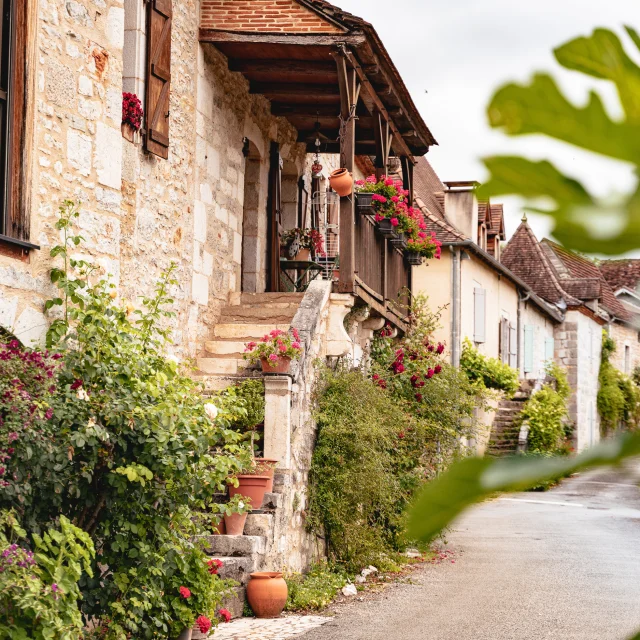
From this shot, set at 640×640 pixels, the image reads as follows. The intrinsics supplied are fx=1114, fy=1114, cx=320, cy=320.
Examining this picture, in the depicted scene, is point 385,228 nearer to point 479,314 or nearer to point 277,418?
point 277,418

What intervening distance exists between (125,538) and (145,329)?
4.49 feet

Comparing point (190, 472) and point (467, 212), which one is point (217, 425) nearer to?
point (190, 472)

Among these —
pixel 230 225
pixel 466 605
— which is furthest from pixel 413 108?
pixel 466 605

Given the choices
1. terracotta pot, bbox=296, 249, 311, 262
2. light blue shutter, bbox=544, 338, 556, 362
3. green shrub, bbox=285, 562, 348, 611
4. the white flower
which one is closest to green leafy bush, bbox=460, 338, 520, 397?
light blue shutter, bbox=544, 338, 556, 362

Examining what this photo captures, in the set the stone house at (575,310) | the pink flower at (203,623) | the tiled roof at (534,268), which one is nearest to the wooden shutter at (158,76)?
the pink flower at (203,623)

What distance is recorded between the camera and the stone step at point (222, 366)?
949 cm

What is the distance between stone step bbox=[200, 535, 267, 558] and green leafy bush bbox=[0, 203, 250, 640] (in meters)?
1.32

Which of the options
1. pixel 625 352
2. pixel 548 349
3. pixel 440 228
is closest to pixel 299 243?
pixel 440 228

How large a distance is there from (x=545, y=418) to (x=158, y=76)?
1619 cm

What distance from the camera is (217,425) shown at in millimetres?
6816

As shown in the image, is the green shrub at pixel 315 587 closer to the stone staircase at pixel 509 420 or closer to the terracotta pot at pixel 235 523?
the terracotta pot at pixel 235 523

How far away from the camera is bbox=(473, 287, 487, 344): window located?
21.7 meters

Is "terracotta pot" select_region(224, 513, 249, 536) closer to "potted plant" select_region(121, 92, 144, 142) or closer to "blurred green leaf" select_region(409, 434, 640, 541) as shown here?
"potted plant" select_region(121, 92, 144, 142)

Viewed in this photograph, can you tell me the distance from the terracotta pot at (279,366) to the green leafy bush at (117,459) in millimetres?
2198
